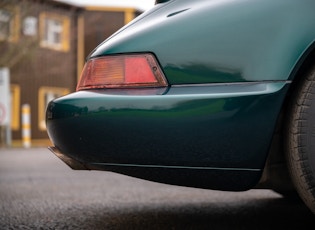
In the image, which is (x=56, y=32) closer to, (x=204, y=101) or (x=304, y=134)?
(x=204, y=101)

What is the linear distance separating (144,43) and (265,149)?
2.02 ft

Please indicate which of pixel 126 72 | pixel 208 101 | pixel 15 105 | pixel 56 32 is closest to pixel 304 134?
pixel 208 101

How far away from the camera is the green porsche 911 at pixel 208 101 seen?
1783 mm

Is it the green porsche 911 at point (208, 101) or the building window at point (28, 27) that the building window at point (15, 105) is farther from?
the green porsche 911 at point (208, 101)

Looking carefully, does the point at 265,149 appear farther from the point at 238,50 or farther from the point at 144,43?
the point at 144,43

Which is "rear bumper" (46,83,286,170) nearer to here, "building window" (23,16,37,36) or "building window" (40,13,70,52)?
"building window" (23,16,37,36)

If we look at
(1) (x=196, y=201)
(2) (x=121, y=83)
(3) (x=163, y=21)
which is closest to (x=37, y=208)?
(1) (x=196, y=201)

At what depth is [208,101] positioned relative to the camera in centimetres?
179

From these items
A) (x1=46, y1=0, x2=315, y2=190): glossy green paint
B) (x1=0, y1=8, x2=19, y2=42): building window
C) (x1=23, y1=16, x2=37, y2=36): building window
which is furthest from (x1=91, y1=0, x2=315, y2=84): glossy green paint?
(x1=23, y1=16, x2=37, y2=36): building window

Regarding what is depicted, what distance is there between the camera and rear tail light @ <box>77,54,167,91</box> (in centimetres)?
188

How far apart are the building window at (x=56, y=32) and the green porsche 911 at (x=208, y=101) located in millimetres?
17117

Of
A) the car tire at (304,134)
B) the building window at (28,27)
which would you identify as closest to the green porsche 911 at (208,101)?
the car tire at (304,134)

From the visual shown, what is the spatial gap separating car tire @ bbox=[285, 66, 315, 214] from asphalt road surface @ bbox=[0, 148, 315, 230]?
54 centimetres

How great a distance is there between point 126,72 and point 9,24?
13.6 meters
